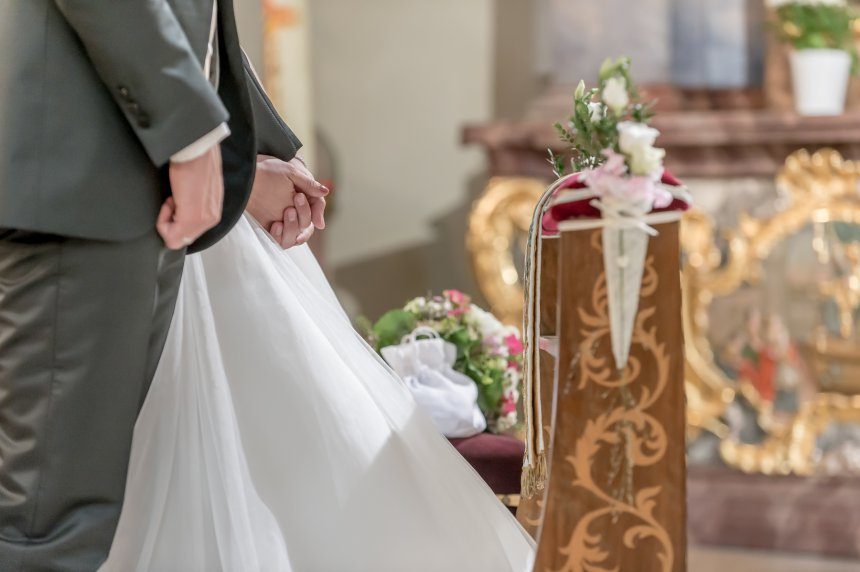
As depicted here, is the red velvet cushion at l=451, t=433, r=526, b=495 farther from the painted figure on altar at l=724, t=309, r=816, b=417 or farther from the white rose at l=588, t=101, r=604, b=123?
the painted figure on altar at l=724, t=309, r=816, b=417

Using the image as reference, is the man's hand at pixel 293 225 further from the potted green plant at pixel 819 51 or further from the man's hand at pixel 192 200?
the potted green plant at pixel 819 51

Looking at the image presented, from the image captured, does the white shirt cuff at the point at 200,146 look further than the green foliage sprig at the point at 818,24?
No

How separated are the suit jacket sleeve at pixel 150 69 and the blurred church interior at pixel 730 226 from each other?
3.17m

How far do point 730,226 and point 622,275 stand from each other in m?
3.33

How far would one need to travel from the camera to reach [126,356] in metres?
2.09

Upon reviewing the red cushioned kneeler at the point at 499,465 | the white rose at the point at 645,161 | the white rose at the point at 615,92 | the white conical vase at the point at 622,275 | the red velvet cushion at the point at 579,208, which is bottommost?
the red cushioned kneeler at the point at 499,465

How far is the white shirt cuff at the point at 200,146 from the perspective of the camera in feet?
6.64

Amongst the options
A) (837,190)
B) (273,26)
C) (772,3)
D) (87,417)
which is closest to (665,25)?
(772,3)

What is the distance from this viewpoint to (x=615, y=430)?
83.5 inches

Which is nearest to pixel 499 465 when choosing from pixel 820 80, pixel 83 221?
pixel 83 221

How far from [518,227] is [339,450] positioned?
3174 mm

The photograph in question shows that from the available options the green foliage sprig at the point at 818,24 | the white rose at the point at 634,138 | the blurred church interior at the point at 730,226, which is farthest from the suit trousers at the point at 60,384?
the green foliage sprig at the point at 818,24

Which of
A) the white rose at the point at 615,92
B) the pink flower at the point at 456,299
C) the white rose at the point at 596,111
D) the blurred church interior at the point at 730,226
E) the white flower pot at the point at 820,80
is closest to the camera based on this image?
the white rose at the point at 615,92

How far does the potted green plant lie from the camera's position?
212 inches
